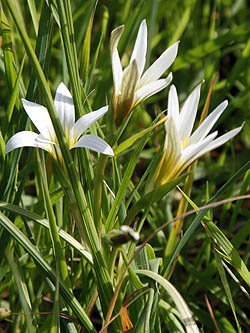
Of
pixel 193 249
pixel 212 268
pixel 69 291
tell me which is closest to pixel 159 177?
pixel 69 291

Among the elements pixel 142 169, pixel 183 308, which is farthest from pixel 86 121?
pixel 142 169

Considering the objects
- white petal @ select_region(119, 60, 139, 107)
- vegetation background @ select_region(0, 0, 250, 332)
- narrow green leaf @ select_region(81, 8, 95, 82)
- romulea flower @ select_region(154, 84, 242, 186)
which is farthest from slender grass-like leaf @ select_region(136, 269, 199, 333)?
narrow green leaf @ select_region(81, 8, 95, 82)

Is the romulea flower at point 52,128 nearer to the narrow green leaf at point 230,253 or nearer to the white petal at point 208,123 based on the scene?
the white petal at point 208,123

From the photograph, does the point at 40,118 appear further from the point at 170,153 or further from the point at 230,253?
the point at 230,253

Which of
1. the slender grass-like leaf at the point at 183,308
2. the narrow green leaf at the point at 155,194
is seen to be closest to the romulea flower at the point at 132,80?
the narrow green leaf at the point at 155,194

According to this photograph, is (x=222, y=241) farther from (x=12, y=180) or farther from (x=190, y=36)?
(x=190, y=36)

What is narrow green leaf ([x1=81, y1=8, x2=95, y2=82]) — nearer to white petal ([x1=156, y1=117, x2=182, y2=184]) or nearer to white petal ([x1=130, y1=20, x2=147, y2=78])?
white petal ([x1=130, y1=20, x2=147, y2=78])

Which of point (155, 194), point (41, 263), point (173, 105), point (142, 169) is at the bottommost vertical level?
point (142, 169)
